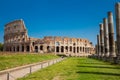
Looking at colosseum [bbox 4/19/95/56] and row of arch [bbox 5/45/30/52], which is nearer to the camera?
colosseum [bbox 4/19/95/56]

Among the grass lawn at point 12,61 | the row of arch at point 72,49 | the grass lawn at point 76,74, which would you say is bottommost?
the grass lawn at point 76,74

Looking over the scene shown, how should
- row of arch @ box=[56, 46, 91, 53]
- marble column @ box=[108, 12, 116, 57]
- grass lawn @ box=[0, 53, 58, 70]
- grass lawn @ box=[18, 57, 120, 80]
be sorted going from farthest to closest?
row of arch @ box=[56, 46, 91, 53] → marble column @ box=[108, 12, 116, 57] → grass lawn @ box=[0, 53, 58, 70] → grass lawn @ box=[18, 57, 120, 80]

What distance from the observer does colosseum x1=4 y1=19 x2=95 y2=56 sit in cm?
9406

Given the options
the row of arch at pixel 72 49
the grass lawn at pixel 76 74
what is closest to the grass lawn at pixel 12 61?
the grass lawn at pixel 76 74

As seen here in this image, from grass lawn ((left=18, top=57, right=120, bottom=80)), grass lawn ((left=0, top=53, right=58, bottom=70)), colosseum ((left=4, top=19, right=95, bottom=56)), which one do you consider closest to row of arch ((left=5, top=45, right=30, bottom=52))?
colosseum ((left=4, top=19, right=95, bottom=56))

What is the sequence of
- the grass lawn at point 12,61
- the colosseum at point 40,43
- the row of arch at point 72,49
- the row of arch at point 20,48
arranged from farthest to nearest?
the row of arch at point 72,49 < the row of arch at point 20,48 < the colosseum at point 40,43 < the grass lawn at point 12,61

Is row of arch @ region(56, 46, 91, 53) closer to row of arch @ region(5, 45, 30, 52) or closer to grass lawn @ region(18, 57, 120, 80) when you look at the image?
row of arch @ region(5, 45, 30, 52)

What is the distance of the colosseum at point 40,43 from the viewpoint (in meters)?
94.1

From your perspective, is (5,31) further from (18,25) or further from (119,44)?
(119,44)

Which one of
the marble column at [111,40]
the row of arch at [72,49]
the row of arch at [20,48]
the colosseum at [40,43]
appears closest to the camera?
the marble column at [111,40]

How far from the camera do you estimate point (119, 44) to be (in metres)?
23.9

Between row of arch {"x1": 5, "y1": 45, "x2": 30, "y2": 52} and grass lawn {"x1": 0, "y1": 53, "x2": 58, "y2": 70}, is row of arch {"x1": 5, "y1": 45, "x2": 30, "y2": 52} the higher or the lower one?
the higher one

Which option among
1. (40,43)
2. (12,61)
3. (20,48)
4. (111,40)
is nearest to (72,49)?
(40,43)

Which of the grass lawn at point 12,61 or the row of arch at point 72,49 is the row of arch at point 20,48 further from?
the grass lawn at point 12,61
